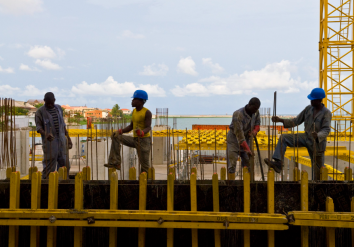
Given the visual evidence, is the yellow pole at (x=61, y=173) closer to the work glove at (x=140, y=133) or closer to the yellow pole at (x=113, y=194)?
the yellow pole at (x=113, y=194)

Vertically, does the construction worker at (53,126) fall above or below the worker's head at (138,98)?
below

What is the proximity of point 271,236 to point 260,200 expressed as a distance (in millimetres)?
457

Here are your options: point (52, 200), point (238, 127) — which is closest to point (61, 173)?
point (52, 200)

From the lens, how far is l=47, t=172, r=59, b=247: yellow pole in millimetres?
4098

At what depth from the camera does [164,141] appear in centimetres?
2030

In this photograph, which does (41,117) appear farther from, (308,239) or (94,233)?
(308,239)

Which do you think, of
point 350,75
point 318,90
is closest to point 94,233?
point 318,90

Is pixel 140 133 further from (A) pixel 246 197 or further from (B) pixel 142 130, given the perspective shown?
(A) pixel 246 197

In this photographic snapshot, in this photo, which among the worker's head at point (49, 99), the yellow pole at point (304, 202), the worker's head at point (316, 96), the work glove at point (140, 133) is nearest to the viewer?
the yellow pole at point (304, 202)

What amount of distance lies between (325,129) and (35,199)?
16.6ft

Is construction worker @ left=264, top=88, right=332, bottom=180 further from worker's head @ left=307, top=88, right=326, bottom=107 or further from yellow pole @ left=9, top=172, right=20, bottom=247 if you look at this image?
yellow pole @ left=9, top=172, right=20, bottom=247

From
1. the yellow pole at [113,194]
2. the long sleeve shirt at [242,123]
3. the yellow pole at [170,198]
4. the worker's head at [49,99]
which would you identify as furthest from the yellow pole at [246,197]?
the worker's head at [49,99]

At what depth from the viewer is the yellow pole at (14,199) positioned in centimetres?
413

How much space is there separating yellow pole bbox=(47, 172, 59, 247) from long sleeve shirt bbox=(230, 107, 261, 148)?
323 centimetres
